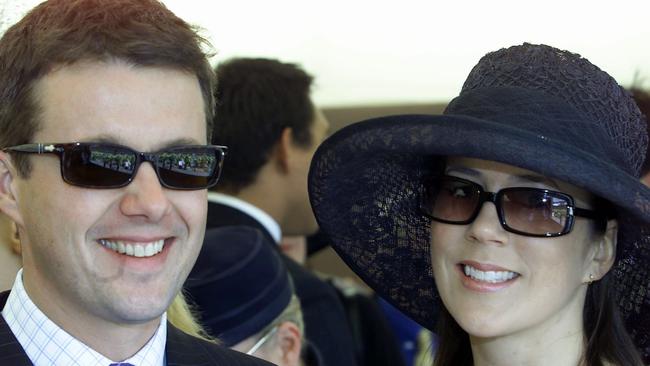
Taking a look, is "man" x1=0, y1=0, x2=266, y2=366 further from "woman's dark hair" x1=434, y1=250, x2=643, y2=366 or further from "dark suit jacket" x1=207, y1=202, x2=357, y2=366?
"dark suit jacket" x1=207, y1=202, x2=357, y2=366

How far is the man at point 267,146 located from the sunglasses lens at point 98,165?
2.19 meters

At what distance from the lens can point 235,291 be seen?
3.56 m

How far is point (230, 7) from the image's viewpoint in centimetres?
543

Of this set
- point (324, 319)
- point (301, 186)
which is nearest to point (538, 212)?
point (324, 319)

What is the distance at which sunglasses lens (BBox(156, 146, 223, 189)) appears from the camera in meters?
2.38

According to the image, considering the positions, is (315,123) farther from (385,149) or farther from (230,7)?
(385,149)

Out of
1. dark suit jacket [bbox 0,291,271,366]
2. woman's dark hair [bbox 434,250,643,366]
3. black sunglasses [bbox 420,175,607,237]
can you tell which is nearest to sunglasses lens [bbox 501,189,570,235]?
black sunglasses [bbox 420,175,607,237]

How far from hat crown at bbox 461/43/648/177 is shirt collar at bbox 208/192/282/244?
78.7 inches

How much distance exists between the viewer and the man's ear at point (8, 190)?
2.46m

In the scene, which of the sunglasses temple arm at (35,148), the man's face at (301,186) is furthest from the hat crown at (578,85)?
the man's face at (301,186)

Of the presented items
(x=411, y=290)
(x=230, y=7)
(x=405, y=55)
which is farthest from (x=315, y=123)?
(x=411, y=290)

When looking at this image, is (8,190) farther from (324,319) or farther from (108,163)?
(324,319)

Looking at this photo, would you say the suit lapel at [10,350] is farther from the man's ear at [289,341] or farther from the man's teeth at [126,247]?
the man's ear at [289,341]

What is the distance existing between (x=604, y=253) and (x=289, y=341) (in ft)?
4.14
